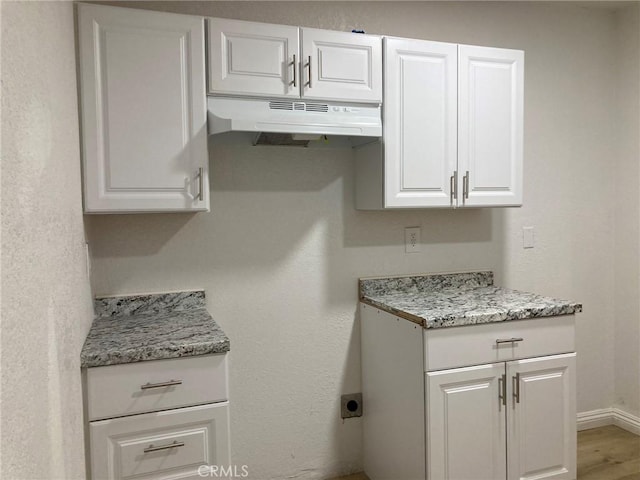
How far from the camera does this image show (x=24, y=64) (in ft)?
3.32

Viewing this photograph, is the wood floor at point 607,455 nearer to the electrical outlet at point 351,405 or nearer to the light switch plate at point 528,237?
the electrical outlet at point 351,405

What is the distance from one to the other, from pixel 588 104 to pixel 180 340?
272 centimetres

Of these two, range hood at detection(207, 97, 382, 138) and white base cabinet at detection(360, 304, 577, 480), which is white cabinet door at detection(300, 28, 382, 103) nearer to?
range hood at detection(207, 97, 382, 138)

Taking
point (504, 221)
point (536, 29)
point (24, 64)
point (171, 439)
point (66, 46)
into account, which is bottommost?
point (171, 439)

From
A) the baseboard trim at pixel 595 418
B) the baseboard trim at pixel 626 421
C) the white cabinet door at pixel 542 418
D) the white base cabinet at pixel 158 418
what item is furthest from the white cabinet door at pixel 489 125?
the baseboard trim at pixel 626 421

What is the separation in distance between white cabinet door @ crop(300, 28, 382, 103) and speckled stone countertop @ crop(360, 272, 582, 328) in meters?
0.94

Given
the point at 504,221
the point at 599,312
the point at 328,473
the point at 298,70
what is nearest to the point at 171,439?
the point at 328,473

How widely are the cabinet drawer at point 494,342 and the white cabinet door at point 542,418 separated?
0.05m

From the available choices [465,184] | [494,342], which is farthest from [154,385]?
[465,184]

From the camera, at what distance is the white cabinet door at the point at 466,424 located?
6.66 feet

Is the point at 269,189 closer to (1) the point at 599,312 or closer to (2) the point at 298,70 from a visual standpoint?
(2) the point at 298,70

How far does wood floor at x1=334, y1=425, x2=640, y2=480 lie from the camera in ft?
8.40

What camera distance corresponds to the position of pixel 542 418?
2219 millimetres

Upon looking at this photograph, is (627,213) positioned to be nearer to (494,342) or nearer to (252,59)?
(494,342)
